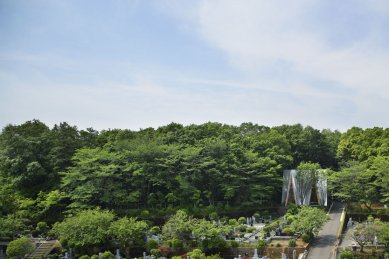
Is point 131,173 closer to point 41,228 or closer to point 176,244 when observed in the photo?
point 41,228

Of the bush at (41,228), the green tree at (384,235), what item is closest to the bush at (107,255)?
the bush at (41,228)

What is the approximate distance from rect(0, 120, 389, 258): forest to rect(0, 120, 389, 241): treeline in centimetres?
10

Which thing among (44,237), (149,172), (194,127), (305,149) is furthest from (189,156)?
(305,149)

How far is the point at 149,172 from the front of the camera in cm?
3975

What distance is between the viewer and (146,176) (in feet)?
129

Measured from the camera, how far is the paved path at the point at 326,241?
89.9 ft

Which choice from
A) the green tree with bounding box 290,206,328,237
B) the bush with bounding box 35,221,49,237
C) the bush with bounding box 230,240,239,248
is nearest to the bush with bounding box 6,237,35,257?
the bush with bounding box 35,221,49,237

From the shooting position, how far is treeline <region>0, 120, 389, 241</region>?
121 feet

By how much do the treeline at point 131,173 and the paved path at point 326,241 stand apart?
7.24 meters

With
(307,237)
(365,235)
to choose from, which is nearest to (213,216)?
(307,237)

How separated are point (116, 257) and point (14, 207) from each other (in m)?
11.5

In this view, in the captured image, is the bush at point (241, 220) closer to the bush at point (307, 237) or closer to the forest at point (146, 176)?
the forest at point (146, 176)

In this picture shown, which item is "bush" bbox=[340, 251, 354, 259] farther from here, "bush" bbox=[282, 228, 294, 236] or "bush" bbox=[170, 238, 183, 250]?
"bush" bbox=[170, 238, 183, 250]

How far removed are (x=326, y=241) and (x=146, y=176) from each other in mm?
17204
